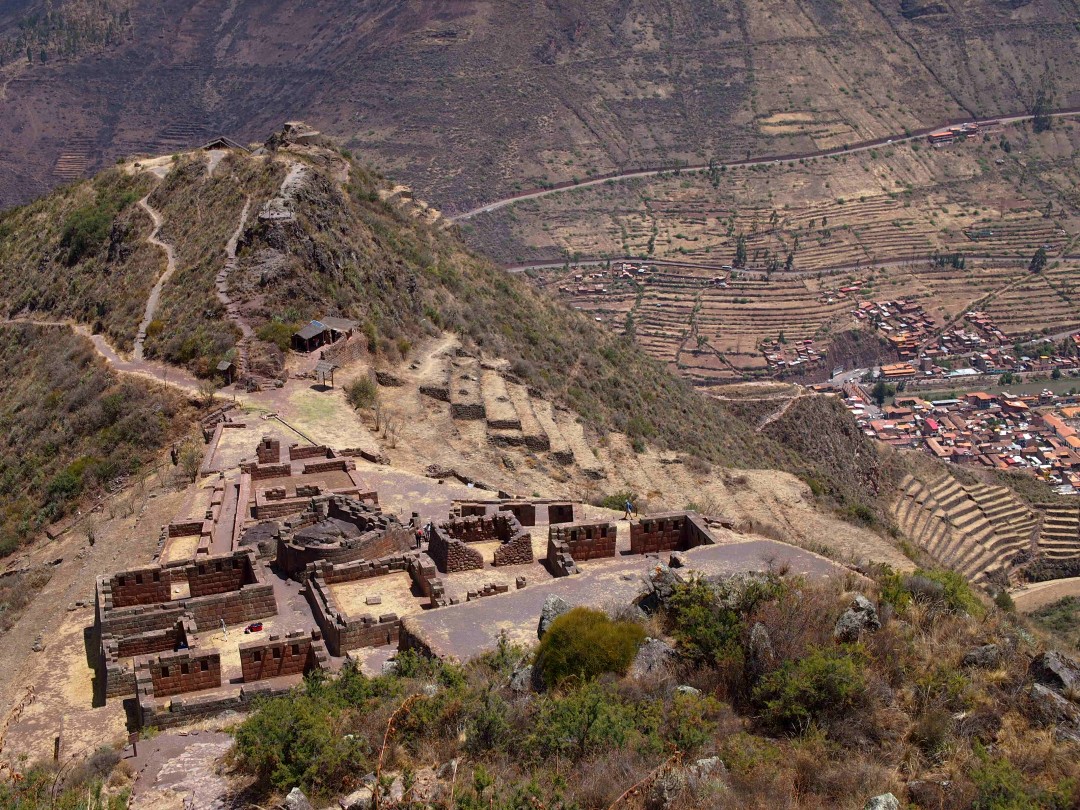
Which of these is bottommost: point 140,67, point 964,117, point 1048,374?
point 1048,374

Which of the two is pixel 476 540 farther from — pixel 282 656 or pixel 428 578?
pixel 282 656

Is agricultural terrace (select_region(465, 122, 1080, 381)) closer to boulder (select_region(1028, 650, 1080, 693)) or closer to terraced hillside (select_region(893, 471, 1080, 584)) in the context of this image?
terraced hillside (select_region(893, 471, 1080, 584))

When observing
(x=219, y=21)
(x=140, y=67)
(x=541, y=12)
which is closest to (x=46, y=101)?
(x=140, y=67)

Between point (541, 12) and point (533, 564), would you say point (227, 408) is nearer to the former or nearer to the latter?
point (533, 564)

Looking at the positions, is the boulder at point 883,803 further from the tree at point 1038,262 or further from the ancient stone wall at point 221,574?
the tree at point 1038,262

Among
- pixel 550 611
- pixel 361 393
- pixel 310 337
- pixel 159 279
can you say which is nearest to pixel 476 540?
pixel 550 611

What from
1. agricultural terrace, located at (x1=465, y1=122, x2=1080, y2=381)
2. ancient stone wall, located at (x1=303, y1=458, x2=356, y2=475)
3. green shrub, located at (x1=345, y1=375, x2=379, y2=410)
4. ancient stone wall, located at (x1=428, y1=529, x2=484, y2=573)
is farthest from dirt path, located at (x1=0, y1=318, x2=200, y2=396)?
agricultural terrace, located at (x1=465, y1=122, x2=1080, y2=381)

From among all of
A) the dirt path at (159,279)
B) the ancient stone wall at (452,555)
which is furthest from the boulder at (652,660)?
the dirt path at (159,279)
